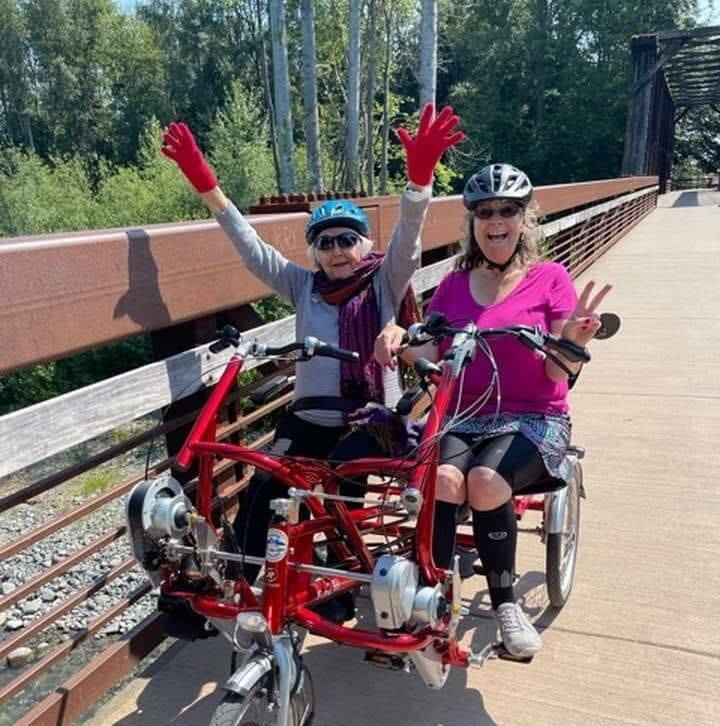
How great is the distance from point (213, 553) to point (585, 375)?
15.6 ft

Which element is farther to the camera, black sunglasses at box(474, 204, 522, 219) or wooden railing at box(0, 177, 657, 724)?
black sunglasses at box(474, 204, 522, 219)

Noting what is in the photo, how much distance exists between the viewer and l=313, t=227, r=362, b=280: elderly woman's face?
9.34ft

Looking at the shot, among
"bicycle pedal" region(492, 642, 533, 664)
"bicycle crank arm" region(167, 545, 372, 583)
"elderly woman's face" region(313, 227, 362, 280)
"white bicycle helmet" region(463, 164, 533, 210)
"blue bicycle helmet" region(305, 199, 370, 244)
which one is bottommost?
"bicycle pedal" region(492, 642, 533, 664)

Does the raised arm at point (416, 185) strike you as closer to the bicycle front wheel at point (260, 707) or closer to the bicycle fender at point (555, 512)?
the bicycle fender at point (555, 512)

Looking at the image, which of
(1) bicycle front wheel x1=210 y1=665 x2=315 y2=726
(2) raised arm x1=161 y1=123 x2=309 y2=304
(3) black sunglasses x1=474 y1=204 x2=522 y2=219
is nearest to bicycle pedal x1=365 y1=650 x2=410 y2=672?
(1) bicycle front wheel x1=210 y1=665 x2=315 y2=726

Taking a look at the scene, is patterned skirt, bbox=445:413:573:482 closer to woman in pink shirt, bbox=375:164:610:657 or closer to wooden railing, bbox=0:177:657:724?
woman in pink shirt, bbox=375:164:610:657

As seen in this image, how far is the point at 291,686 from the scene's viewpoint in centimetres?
186

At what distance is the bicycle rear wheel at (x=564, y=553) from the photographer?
2.86 meters

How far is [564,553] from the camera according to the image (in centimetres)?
304

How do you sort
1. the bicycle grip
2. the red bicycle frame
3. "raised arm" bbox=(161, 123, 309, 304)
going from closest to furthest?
the red bicycle frame → the bicycle grip → "raised arm" bbox=(161, 123, 309, 304)

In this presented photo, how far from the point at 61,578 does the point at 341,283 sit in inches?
242

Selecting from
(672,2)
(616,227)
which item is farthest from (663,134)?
(616,227)

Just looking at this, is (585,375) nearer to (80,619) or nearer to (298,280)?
(298,280)

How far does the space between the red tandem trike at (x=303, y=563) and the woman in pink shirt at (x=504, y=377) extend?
0.18 metres
